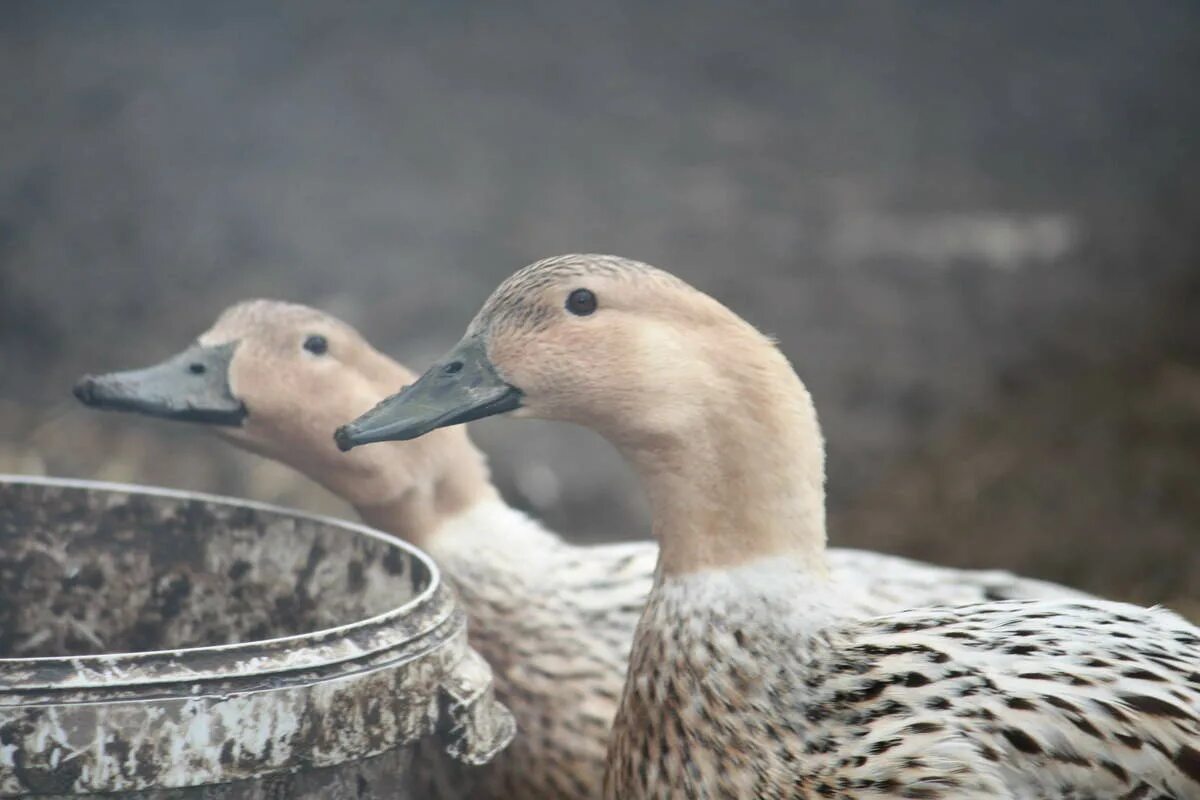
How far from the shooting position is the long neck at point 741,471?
1.80m

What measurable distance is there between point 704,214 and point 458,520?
8.16 feet

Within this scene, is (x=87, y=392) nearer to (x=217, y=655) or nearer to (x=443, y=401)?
(x=443, y=401)

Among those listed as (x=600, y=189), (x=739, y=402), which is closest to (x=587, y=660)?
(x=739, y=402)

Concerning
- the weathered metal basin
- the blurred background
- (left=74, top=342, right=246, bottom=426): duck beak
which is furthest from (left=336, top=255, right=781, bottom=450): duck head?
the blurred background

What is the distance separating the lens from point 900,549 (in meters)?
4.37

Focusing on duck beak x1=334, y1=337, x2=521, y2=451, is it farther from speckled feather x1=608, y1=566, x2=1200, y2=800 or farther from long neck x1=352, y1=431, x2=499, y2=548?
long neck x1=352, y1=431, x2=499, y2=548

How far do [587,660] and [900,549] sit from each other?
2246 millimetres

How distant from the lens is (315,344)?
2299mm

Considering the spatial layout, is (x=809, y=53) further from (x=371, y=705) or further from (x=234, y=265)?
(x=371, y=705)

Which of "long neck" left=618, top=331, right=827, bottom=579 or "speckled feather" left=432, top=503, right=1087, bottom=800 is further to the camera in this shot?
"speckled feather" left=432, top=503, right=1087, bottom=800

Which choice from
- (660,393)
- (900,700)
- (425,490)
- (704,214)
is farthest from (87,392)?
(704,214)

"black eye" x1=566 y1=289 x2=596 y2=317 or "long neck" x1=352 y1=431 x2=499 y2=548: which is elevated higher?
"black eye" x1=566 y1=289 x2=596 y2=317

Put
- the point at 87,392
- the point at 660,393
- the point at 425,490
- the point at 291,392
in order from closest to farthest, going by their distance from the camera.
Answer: the point at 660,393
the point at 87,392
the point at 291,392
the point at 425,490

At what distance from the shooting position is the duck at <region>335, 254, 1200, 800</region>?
5.60 feet
